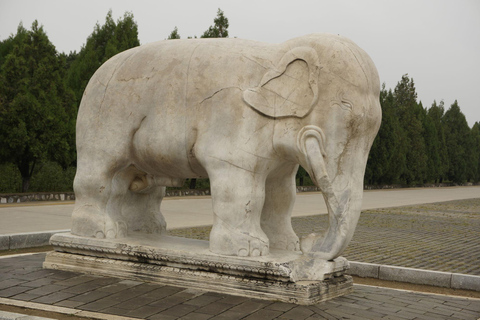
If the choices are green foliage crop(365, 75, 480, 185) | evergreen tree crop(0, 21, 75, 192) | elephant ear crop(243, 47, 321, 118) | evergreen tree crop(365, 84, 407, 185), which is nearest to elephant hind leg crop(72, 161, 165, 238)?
elephant ear crop(243, 47, 321, 118)

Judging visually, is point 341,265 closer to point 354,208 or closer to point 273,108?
point 354,208

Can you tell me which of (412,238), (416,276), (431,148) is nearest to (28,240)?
(416,276)

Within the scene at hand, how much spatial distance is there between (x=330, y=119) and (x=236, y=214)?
113cm

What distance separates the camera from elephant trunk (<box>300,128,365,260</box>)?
4855 millimetres

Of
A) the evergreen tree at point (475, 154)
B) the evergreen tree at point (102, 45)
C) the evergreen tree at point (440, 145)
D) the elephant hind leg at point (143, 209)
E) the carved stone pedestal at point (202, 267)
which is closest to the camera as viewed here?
the carved stone pedestal at point (202, 267)

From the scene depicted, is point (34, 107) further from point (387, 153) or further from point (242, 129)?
point (387, 153)

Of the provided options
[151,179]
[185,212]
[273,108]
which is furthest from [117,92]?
[185,212]

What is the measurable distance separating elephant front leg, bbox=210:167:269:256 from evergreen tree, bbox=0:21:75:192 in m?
11.1

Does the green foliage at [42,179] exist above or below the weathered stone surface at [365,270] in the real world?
above

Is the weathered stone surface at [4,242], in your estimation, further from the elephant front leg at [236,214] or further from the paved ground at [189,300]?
the elephant front leg at [236,214]

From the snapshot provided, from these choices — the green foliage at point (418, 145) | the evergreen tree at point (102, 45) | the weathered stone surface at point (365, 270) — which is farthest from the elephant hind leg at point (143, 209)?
the green foliage at point (418, 145)

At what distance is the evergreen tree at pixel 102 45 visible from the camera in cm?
1852

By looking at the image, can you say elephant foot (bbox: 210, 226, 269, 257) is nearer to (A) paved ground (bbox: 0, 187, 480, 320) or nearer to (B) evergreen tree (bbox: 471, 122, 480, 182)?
(A) paved ground (bbox: 0, 187, 480, 320)

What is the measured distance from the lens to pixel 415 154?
35938 mm
